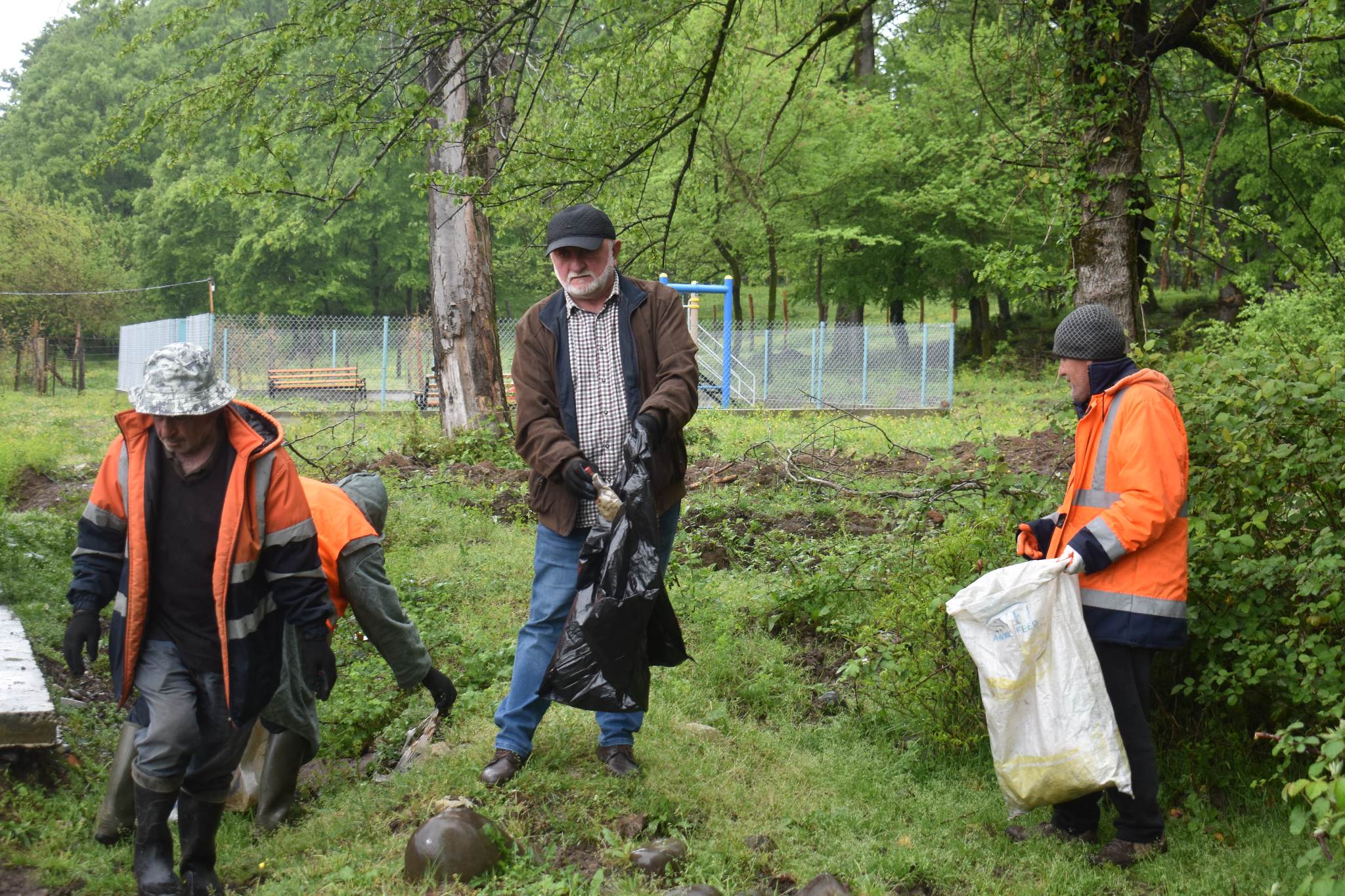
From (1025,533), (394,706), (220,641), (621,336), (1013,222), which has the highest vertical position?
(1013,222)

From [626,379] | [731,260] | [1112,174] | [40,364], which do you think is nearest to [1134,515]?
[626,379]

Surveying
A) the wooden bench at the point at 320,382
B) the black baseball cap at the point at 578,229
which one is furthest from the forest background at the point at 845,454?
the wooden bench at the point at 320,382

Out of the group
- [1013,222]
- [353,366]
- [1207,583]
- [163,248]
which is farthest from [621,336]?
[163,248]

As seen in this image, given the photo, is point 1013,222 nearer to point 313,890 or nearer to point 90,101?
point 313,890

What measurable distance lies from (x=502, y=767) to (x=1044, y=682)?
1.89 m

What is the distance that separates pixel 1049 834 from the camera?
4043 millimetres

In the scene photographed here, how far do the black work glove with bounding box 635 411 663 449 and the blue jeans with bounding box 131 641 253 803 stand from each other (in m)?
1.56

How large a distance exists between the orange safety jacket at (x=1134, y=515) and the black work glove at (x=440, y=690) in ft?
9.06

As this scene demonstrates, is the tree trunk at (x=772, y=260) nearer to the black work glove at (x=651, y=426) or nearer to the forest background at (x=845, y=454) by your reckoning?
the forest background at (x=845, y=454)

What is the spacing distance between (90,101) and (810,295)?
4011 cm

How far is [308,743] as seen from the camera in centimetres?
449

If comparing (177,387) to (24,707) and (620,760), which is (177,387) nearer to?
(24,707)

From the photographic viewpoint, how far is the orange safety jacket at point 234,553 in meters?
3.50

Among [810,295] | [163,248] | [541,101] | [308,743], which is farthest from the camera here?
[163,248]
